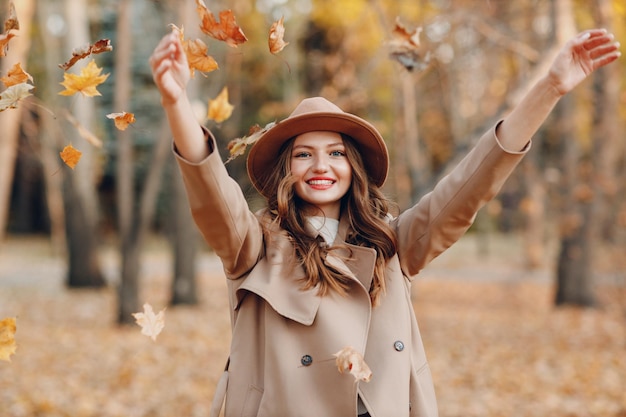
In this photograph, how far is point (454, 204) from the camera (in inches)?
88.6

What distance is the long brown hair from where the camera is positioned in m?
2.27

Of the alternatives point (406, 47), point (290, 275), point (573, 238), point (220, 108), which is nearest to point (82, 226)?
point (573, 238)

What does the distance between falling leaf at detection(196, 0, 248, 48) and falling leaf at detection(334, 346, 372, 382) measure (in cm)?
99

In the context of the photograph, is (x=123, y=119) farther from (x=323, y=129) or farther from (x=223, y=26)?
(x=323, y=129)

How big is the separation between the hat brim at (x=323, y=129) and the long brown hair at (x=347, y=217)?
3 centimetres

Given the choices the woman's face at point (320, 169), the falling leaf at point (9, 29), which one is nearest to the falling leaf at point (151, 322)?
the woman's face at point (320, 169)

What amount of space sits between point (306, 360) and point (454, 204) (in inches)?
25.5

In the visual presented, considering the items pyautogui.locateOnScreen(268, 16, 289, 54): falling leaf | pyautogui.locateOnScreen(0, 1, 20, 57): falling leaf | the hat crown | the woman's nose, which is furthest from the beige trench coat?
pyautogui.locateOnScreen(0, 1, 20, 57): falling leaf

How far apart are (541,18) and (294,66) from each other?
7.64 m

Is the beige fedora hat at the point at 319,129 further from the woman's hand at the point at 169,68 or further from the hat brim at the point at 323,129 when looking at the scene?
the woman's hand at the point at 169,68

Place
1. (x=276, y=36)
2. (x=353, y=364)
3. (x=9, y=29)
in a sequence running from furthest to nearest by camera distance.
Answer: (x=276, y=36) < (x=9, y=29) < (x=353, y=364)

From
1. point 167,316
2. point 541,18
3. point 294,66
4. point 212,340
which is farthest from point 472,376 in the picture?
point 294,66

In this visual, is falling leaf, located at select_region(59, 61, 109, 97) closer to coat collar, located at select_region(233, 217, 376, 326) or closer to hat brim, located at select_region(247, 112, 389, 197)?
hat brim, located at select_region(247, 112, 389, 197)

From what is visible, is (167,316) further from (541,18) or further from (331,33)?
(331,33)
